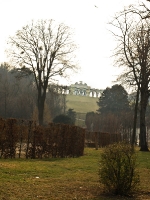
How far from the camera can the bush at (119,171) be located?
8.20 meters

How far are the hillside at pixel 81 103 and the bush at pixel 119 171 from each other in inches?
4271

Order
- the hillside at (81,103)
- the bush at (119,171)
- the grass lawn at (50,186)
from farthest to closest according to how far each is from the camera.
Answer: the hillside at (81,103)
the bush at (119,171)
the grass lawn at (50,186)

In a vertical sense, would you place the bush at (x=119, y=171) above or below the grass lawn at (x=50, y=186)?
above

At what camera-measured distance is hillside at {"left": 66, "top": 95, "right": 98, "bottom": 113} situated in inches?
4828

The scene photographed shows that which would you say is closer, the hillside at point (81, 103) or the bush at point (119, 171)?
the bush at point (119, 171)

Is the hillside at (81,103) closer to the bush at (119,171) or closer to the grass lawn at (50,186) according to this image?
the grass lawn at (50,186)

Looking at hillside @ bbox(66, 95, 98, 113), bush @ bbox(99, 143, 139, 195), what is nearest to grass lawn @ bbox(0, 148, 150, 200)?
bush @ bbox(99, 143, 139, 195)

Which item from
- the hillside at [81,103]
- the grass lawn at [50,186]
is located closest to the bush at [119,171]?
the grass lawn at [50,186]

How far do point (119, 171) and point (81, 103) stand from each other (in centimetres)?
12669

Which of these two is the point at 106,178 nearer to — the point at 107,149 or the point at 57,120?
the point at 107,149

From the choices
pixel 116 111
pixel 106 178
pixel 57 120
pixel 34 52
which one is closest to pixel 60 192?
pixel 106 178

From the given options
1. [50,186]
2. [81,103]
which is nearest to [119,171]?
[50,186]

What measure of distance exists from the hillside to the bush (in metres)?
108

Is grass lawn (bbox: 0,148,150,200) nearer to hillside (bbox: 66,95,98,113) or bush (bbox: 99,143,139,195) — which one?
bush (bbox: 99,143,139,195)
